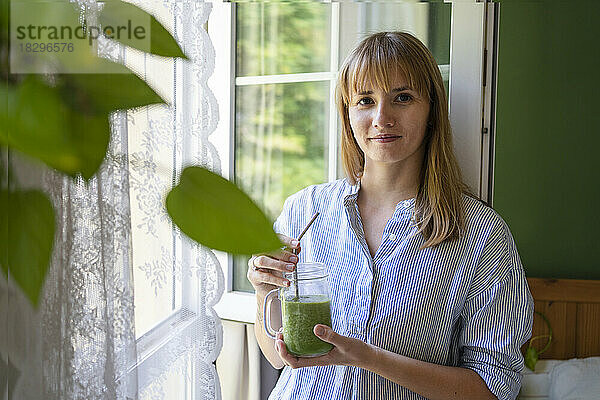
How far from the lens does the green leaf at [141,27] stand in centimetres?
10

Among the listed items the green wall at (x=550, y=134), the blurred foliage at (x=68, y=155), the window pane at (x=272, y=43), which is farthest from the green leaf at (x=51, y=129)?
the green wall at (x=550, y=134)

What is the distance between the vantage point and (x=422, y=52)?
0.95 metres

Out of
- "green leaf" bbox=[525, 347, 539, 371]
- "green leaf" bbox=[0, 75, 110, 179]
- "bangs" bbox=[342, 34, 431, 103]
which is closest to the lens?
"green leaf" bbox=[0, 75, 110, 179]

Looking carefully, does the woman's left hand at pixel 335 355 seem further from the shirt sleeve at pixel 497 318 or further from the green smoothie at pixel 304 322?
the shirt sleeve at pixel 497 318

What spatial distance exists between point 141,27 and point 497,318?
3.11 feet

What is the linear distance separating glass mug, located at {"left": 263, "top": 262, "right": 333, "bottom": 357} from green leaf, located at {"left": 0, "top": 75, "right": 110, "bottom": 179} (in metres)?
0.69

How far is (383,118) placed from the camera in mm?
939

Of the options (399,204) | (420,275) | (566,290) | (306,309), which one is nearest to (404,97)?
(399,204)

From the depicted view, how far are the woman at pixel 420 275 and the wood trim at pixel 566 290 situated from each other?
0.57 m

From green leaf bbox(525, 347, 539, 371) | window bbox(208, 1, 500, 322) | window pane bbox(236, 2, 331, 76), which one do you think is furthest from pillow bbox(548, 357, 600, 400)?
window pane bbox(236, 2, 331, 76)

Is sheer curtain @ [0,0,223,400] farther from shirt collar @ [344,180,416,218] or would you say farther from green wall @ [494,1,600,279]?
green wall @ [494,1,600,279]

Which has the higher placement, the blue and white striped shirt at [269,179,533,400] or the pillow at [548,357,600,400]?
the blue and white striped shirt at [269,179,533,400]

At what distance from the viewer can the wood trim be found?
4.92ft

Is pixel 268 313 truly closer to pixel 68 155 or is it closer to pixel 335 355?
pixel 335 355
